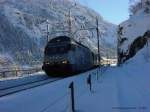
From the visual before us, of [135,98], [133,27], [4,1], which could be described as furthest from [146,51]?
[4,1]

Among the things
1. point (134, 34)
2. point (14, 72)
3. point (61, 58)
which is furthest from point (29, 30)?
point (61, 58)

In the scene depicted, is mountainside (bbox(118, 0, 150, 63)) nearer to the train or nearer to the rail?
the rail

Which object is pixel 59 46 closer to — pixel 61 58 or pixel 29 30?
pixel 61 58

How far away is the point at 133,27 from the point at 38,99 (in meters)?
72.7

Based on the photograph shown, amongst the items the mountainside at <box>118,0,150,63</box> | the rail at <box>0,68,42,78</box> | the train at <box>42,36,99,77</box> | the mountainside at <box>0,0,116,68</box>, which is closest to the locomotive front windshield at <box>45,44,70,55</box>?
the train at <box>42,36,99,77</box>

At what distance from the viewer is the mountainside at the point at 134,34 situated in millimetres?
80875

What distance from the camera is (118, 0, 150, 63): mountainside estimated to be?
8088 cm

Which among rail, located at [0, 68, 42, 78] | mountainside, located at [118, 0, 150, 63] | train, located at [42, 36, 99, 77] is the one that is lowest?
rail, located at [0, 68, 42, 78]

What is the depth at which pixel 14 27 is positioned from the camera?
139750 millimetres

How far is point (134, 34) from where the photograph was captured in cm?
8831

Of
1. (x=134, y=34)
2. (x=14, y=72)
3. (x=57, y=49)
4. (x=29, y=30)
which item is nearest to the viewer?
(x=57, y=49)

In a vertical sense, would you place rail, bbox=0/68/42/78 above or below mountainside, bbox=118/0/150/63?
below

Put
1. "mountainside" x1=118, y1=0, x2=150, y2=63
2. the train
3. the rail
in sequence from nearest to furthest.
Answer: the train, the rail, "mountainside" x1=118, y1=0, x2=150, y2=63

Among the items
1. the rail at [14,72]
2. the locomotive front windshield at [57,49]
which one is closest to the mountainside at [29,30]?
the rail at [14,72]
